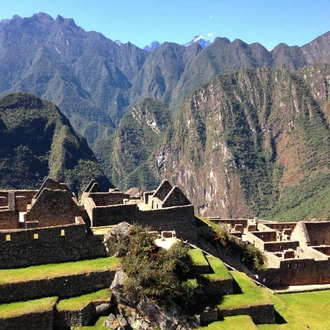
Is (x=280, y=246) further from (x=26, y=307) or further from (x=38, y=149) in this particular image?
(x=38, y=149)

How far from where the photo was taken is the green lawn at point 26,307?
1357 cm

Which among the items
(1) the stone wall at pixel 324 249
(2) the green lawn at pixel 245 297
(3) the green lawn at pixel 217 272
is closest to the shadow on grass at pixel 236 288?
(2) the green lawn at pixel 245 297

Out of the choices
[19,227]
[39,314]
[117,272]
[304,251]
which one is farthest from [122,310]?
[304,251]

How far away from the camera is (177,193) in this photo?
75.2ft

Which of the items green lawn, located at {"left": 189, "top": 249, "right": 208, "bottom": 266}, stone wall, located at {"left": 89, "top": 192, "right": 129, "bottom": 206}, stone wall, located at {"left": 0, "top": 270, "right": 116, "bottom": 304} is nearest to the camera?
stone wall, located at {"left": 0, "top": 270, "right": 116, "bottom": 304}

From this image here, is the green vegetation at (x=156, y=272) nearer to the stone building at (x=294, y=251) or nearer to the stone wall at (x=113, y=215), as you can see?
the stone wall at (x=113, y=215)

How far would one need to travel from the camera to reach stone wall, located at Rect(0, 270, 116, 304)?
47.2ft

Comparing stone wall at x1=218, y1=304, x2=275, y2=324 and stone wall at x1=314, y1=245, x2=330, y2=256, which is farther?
stone wall at x1=314, y1=245, x2=330, y2=256

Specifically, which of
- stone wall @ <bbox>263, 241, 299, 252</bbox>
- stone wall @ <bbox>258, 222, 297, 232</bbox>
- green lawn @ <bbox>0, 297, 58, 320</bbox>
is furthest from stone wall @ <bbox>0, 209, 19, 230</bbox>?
stone wall @ <bbox>258, 222, 297, 232</bbox>

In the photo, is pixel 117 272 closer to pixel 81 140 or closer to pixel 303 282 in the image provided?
pixel 303 282

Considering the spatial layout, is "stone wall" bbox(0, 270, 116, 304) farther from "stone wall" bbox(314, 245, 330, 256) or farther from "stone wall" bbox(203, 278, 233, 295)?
"stone wall" bbox(314, 245, 330, 256)

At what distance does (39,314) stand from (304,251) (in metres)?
19.5

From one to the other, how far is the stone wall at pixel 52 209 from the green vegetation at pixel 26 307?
4716 mm

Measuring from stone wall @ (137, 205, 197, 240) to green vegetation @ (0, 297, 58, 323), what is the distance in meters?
7.49
